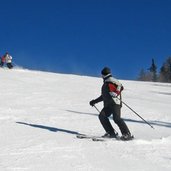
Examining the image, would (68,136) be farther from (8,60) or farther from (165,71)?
(165,71)

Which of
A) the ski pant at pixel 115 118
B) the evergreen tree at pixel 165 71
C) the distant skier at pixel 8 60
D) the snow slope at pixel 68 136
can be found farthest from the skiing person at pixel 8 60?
the evergreen tree at pixel 165 71

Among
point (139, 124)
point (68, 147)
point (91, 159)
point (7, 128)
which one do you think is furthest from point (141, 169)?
point (139, 124)

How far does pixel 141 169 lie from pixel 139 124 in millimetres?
6406

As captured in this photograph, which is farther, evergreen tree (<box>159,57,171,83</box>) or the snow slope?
evergreen tree (<box>159,57,171,83</box>)

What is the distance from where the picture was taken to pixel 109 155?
30.0 feet

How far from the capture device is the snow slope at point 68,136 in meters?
8.38

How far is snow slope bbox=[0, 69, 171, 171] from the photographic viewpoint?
838 cm

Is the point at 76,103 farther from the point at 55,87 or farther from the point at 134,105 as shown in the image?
the point at 55,87

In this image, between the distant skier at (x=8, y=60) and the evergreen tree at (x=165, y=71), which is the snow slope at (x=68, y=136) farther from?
the evergreen tree at (x=165, y=71)

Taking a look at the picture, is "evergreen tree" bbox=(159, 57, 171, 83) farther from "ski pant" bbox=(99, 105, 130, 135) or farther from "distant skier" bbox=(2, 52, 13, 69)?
"ski pant" bbox=(99, 105, 130, 135)

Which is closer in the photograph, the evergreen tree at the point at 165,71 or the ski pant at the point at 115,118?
the ski pant at the point at 115,118

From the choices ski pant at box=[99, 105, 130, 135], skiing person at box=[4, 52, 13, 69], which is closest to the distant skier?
skiing person at box=[4, 52, 13, 69]

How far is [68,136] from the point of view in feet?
37.6

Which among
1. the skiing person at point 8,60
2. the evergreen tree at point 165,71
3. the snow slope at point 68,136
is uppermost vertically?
the evergreen tree at point 165,71
